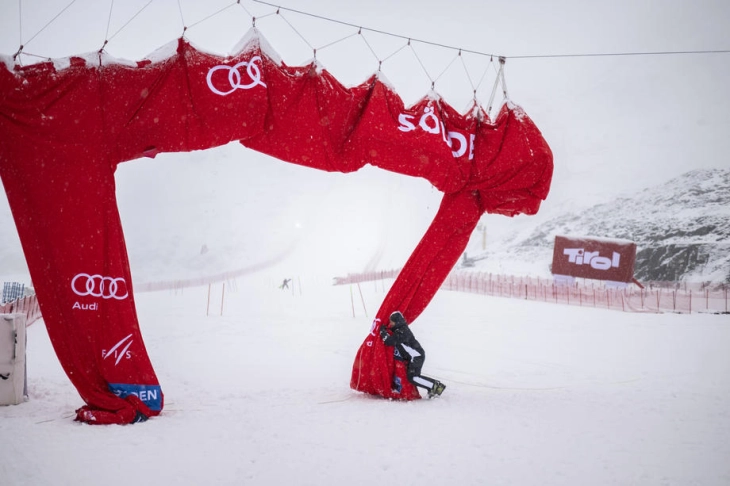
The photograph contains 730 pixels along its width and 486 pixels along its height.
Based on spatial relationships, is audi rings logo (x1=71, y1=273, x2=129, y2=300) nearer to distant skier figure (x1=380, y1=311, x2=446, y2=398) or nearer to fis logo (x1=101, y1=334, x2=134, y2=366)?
fis logo (x1=101, y1=334, x2=134, y2=366)

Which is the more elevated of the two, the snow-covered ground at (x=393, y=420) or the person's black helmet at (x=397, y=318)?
the person's black helmet at (x=397, y=318)

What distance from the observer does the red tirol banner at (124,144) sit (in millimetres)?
5637

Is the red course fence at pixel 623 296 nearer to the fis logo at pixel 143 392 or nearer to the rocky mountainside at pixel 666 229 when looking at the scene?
the rocky mountainside at pixel 666 229

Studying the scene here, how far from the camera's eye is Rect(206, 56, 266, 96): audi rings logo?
6.26 m

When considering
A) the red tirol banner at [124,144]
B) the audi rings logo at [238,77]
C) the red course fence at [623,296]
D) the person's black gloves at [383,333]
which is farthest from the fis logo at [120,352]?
the red course fence at [623,296]

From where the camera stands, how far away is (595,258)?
84.5 feet

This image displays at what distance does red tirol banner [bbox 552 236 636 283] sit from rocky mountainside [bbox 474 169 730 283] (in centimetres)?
505

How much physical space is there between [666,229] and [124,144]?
114 ft

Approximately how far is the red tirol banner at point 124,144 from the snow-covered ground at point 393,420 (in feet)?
2.32

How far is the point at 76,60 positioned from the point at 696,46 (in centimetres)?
8339

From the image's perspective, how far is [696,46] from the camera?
68.4 m

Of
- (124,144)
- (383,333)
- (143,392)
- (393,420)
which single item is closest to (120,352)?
(143,392)

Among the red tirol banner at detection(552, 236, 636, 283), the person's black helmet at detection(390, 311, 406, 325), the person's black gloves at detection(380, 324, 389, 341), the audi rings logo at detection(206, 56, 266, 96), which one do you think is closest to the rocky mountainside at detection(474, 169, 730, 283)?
the red tirol banner at detection(552, 236, 636, 283)

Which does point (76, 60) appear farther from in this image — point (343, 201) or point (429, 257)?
point (343, 201)
